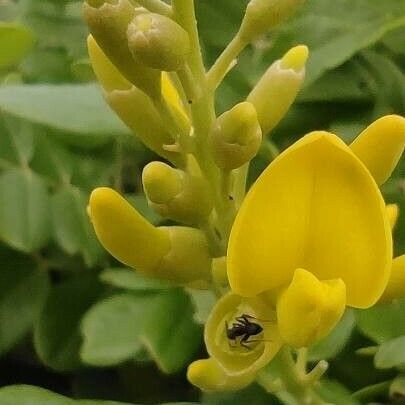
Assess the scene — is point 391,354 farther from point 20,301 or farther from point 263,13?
point 20,301

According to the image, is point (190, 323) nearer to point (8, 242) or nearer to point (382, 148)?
point (8, 242)

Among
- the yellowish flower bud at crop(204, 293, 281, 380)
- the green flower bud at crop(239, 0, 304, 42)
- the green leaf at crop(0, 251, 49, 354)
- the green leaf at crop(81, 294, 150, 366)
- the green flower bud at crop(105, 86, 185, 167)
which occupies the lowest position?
the green leaf at crop(0, 251, 49, 354)

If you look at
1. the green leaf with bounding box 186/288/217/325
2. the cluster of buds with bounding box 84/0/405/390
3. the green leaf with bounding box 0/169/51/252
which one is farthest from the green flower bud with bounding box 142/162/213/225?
the green leaf with bounding box 0/169/51/252

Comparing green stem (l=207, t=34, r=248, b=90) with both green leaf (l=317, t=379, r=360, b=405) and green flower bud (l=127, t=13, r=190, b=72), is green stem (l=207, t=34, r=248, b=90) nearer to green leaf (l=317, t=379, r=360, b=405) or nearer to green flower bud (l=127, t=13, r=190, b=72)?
green flower bud (l=127, t=13, r=190, b=72)

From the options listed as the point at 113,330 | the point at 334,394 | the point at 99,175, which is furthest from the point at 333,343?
the point at 99,175

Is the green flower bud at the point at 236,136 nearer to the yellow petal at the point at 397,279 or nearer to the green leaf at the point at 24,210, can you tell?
the yellow petal at the point at 397,279

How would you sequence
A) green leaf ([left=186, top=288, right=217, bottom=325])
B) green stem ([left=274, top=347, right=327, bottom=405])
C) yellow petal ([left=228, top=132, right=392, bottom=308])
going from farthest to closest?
green leaf ([left=186, top=288, right=217, bottom=325]), green stem ([left=274, top=347, right=327, bottom=405]), yellow petal ([left=228, top=132, right=392, bottom=308])

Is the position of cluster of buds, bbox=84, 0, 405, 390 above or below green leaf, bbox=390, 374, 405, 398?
above
